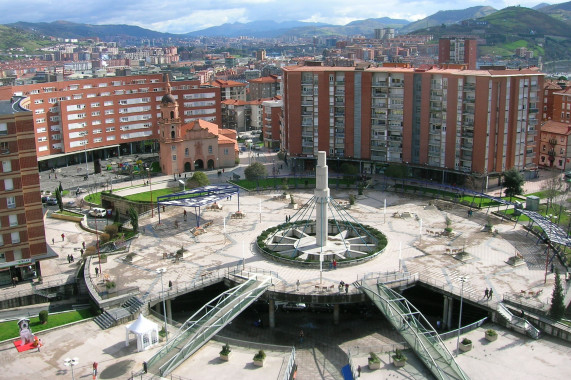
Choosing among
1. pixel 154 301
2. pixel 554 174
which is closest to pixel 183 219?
pixel 154 301

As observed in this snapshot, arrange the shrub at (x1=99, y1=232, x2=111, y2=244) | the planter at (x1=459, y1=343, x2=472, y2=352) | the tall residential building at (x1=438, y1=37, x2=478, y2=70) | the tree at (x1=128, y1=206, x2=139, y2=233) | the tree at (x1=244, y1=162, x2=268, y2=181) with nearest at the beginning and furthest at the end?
the planter at (x1=459, y1=343, x2=472, y2=352), the tree at (x1=128, y1=206, x2=139, y2=233), the shrub at (x1=99, y1=232, x2=111, y2=244), the tree at (x1=244, y1=162, x2=268, y2=181), the tall residential building at (x1=438, y1=37, x2=478, y2=70)

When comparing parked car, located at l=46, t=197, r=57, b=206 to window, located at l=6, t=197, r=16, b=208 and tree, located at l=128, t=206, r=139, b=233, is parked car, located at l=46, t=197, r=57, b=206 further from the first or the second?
window, located at l=6, t=197, r=16, b=208

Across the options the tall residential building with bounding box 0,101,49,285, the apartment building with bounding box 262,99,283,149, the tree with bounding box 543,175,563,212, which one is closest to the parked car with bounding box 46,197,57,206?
the tall residential building with bounding box 0,101,49,285

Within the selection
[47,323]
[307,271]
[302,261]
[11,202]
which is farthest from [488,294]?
[11,202]

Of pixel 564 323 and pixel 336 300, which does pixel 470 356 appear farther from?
pixel 336 300

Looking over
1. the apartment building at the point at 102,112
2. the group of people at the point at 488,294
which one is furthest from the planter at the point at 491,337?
the apartment building at the point at 102,112

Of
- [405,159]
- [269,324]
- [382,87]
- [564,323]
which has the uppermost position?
[382,87]

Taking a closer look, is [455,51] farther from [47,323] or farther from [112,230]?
[47,323]
